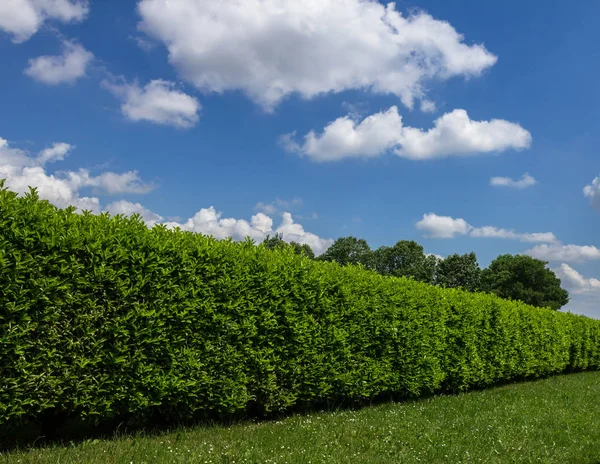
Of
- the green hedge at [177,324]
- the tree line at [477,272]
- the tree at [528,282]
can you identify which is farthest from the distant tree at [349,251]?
the green hedge at [177,324]

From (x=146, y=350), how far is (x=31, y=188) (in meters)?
2.84

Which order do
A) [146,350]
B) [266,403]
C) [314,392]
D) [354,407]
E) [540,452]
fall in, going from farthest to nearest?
1. [354,407]
2. [314,392]
3. [266,403]
4. [540,452]
5. [146,350]

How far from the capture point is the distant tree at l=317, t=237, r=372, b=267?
66.6 meters

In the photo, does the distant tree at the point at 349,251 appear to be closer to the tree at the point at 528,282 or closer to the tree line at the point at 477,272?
the tree line at the point at 477,272

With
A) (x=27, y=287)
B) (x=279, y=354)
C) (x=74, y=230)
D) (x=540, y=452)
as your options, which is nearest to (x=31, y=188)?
(x=74, y=230)

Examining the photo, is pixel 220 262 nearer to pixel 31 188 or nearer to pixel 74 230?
pixel 74 230

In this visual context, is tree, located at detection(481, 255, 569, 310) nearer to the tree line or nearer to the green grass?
the tree line

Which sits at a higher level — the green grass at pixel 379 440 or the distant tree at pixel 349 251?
the distant tree at pixel 349 251

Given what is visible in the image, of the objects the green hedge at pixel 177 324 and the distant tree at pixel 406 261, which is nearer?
the green hedge at pixel 177 324

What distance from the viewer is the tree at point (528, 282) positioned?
60.4 m

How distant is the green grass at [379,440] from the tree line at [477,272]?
4776 cm

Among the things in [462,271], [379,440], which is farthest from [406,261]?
[379,440]

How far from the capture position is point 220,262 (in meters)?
8.09

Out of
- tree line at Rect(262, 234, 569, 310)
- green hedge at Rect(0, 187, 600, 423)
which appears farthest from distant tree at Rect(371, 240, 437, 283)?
green hedge at Rect(0, 187, 600, 423)
